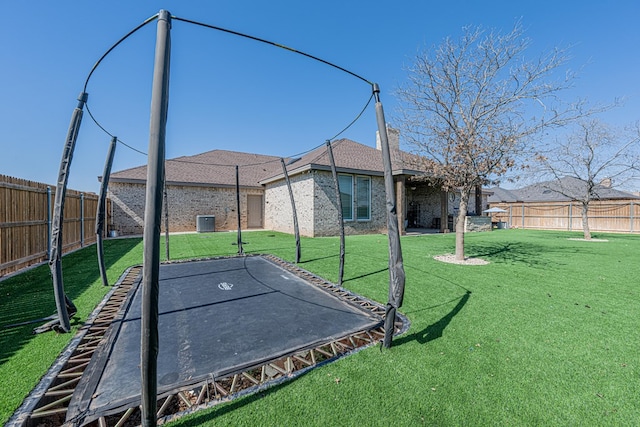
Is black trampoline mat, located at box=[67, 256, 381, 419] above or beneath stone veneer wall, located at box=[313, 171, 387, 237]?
beneath

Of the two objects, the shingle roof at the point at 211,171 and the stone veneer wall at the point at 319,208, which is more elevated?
the shingle roof at the point at 211,171

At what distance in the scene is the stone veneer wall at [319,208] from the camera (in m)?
12.2

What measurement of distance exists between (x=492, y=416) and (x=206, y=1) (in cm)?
733

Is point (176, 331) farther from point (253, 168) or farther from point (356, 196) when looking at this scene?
point (253, 168)

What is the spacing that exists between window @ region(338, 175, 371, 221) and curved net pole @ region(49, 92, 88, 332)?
10.4 metres

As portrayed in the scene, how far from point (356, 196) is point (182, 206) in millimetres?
10156

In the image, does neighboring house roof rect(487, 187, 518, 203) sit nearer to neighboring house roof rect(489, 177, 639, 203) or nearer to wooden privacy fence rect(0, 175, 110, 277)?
neighboring house roof rect(489, 177, 639, 203)

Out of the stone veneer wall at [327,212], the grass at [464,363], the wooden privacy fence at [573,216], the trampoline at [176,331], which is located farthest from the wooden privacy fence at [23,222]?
the wooden privacy fence at [573,216]

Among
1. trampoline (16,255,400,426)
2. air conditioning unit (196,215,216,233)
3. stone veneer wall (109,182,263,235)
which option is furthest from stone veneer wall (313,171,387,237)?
trampoline (16,255,400,426)

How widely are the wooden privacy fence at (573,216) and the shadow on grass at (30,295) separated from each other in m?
24.4

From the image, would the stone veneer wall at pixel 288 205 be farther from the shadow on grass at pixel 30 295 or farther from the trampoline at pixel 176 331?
the trampoline at pixel 176 331

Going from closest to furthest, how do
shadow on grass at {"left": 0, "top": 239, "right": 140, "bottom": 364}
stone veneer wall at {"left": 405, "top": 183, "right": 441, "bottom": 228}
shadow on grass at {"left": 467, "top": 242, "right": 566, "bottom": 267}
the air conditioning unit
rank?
shadow on grass at {"left": 0, "top": 239, "right": 140, "bottom": 364}
shadow on grass at {"left": 467, "top": 242, "right": 566, "bottom": 267}
the air conditioning unit
stone veneer wall at {"left": 405, "top": 183, "right": 441, "bottom": 228}

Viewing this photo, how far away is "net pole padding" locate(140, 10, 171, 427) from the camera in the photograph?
154 cm

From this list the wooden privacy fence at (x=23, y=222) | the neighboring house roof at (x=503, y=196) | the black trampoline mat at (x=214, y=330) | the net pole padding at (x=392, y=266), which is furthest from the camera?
the neighboring house roof at (x=503, y=196)
